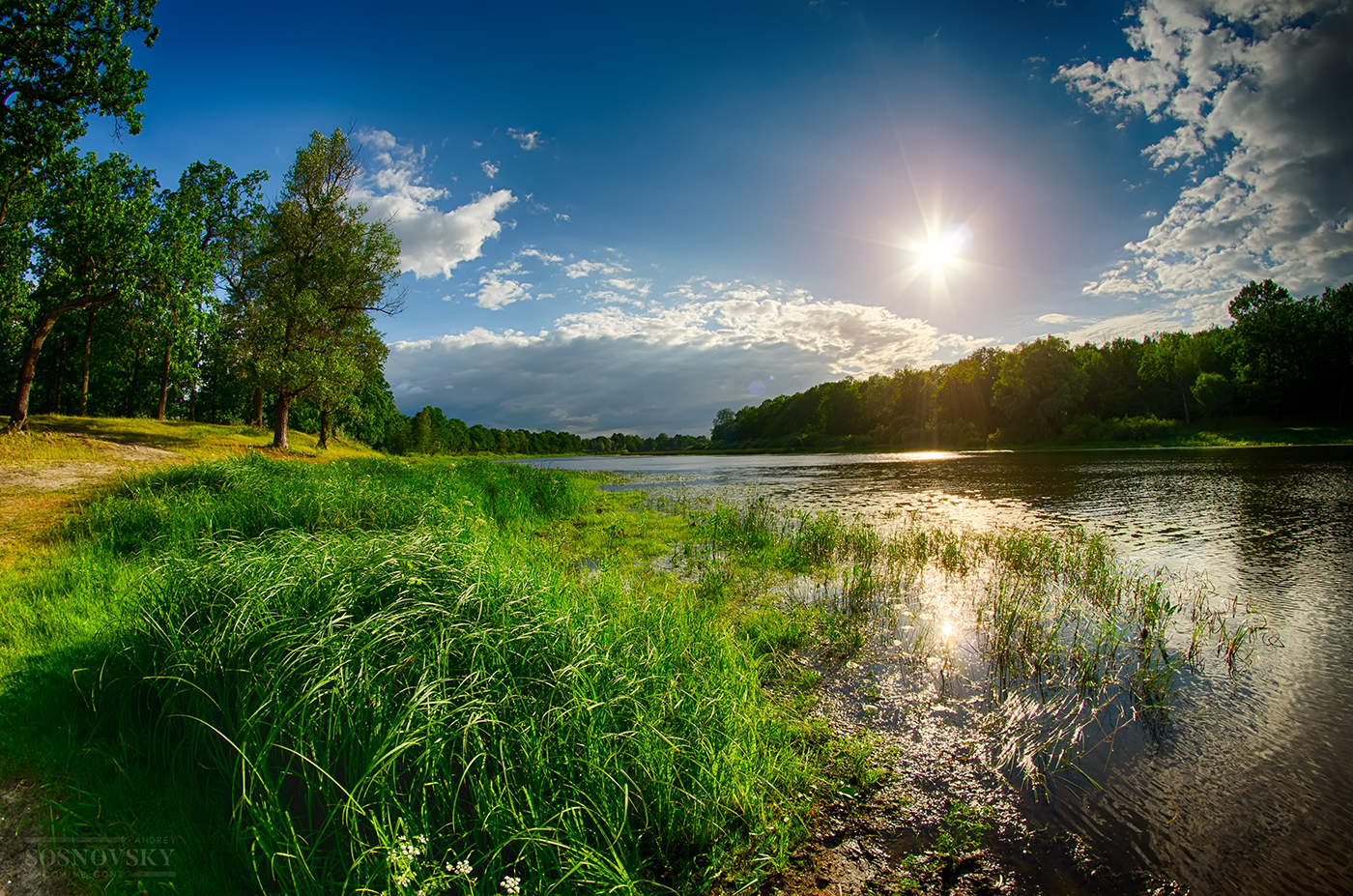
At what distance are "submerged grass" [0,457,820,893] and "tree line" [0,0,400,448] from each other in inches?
885

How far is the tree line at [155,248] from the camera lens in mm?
17672

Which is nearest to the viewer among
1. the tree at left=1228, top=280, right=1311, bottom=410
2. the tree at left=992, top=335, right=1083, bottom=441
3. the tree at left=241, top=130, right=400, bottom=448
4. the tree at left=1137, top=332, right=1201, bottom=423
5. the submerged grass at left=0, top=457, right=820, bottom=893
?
the submerged grass at left=0, top=457, right=820, bottom=893

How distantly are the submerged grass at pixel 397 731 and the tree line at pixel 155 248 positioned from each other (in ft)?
73.7

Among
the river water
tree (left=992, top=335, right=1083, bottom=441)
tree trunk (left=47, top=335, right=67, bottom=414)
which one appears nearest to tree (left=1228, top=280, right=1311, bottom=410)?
tree (left=992, top=335, right=1083, bottom=441)

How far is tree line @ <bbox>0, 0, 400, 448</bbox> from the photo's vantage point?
17.7 meters

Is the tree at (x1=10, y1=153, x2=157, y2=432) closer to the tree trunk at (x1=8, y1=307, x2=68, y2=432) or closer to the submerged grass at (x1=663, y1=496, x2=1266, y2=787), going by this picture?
the tree trunk at (x1=8, y1=307, x2=68, y2=432)

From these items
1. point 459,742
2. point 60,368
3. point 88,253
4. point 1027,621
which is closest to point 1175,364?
point 1027,621

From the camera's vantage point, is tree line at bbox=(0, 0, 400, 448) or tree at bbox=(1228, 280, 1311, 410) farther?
tree at bbox=(1228, 280, 1311, 410)

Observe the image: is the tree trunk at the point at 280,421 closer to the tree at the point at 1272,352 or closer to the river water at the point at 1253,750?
the river water at the point at 1253,750

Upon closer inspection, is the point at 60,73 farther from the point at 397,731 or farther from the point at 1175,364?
the point at 1175,364

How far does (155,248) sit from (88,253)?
2.90 m

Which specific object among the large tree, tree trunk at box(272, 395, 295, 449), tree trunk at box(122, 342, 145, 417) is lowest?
tree trunk at box(272, 395, 295, 449)

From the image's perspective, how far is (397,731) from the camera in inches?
132

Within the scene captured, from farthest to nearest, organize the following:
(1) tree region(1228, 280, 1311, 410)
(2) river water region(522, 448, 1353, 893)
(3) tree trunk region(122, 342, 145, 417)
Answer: (1) tree region(1228, 280, 1311, 410), (3) tree trunk region(122, 342, 145, 417), (2) river water region(522, 448, 1353, 893)
